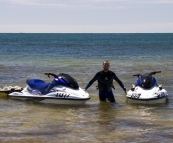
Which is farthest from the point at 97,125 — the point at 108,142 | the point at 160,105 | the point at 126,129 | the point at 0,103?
the point at 0,103

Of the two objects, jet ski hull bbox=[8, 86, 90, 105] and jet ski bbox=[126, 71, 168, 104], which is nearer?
jet ski hull bbox=[8, 86, 90, 105]

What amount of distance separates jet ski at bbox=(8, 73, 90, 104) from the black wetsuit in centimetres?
43

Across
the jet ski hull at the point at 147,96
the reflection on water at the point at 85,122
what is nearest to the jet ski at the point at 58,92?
the reflection on water at the point at 85,122

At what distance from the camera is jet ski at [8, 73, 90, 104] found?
11297mm

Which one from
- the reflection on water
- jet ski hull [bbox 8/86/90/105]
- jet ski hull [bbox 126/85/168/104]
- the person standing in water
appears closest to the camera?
the reflection on water

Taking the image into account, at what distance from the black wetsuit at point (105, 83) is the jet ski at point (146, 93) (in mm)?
400

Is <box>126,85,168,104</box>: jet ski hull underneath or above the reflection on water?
above

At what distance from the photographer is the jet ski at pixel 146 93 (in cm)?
1140

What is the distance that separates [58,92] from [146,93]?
2.56 m

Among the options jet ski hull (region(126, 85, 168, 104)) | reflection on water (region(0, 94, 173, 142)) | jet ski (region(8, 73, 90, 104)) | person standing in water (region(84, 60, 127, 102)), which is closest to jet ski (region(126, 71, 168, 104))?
jet ski hull (region(126, 85, 168, 104))

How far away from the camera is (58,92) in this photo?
1147cm

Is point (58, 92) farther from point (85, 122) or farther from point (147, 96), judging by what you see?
point (147, 96)

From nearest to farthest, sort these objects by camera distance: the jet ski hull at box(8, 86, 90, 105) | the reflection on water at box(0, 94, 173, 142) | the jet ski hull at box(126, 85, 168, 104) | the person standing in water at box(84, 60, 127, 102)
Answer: the reflection on water at box(0, 94, 173, 142) → the jet ski hull at box(8, 86, 90, 105) → the jet ski hull at box(126, 85, 168, 104) → the person standing in water at box(84, 60, 127, 102)

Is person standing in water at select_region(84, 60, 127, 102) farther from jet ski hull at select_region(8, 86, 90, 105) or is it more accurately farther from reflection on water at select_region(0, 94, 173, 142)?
jet ski hull at select_region(8, 86, 90, 105)
